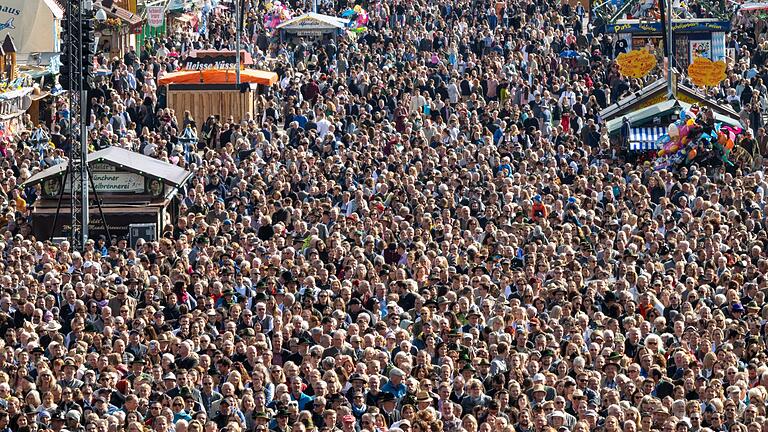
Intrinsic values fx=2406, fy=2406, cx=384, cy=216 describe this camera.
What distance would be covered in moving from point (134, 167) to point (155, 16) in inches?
1158

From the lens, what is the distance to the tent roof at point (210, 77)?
43688 mm

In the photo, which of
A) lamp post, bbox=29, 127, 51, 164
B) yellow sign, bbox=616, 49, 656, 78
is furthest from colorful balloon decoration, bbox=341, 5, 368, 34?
lamp post, bbox=29, 127, 51, 164

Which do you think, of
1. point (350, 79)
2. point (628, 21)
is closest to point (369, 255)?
point (350, 79)

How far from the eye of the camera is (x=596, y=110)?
139 ft

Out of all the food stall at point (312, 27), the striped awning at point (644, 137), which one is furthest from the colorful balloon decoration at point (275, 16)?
the striped awning at point (644, 137)

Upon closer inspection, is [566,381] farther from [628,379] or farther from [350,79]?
[350,79]

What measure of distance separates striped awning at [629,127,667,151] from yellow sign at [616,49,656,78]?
633 cm

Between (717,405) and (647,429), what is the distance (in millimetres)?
974

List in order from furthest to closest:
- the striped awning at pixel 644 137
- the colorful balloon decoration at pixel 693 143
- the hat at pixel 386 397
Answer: the striped awning at pixel 644 137
the colorful balloon decoration at pixel 693 143
the hat at pixel 386 397

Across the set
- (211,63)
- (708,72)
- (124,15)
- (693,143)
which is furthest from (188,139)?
(124,15)

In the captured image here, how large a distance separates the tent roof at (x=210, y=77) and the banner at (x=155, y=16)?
52.2ft

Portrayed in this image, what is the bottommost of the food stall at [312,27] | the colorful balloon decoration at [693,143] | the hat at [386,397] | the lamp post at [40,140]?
the hat at [386,397]

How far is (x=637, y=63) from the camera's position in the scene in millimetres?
44906

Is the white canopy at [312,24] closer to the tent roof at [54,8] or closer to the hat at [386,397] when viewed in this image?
the tent roof at [54,8]
